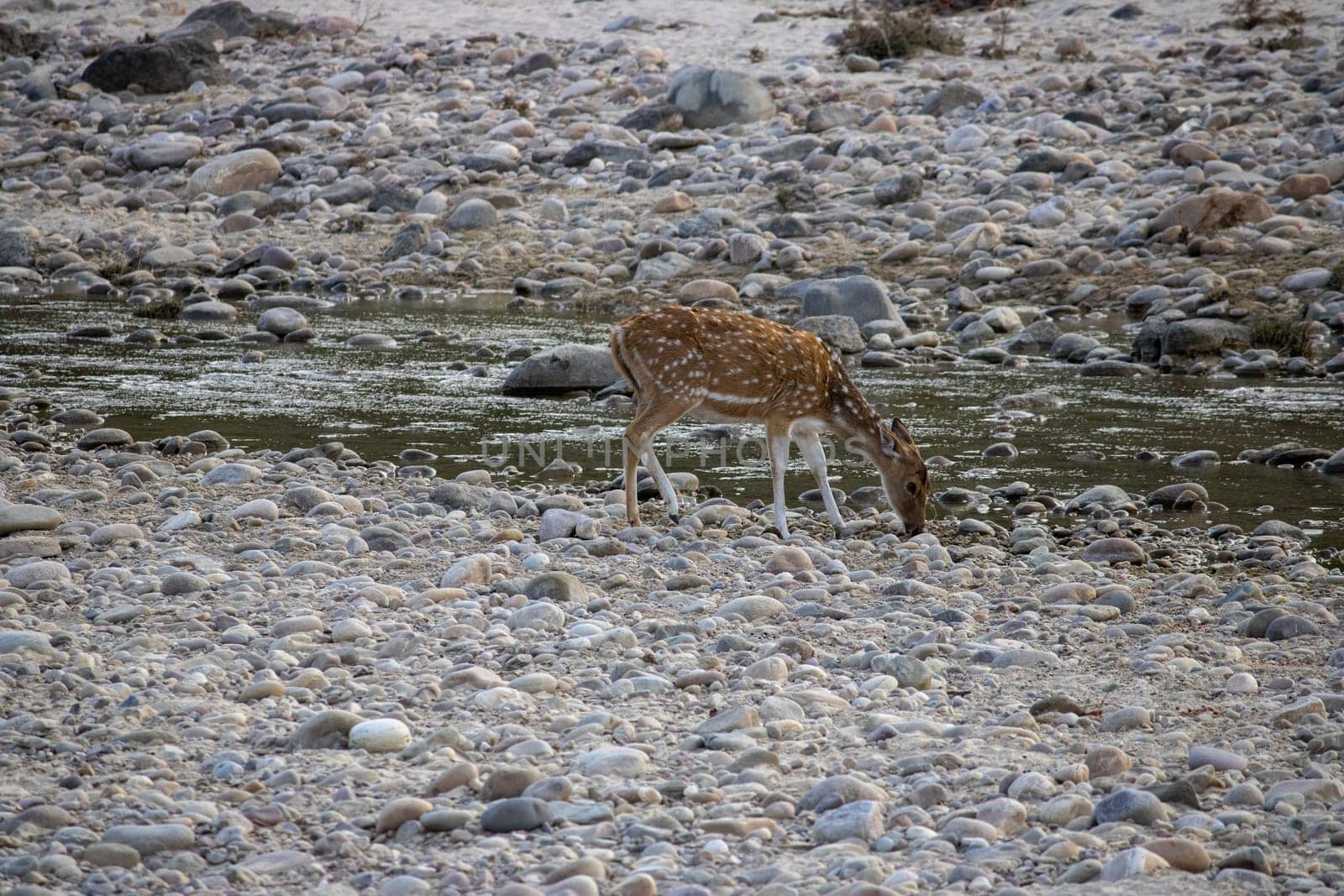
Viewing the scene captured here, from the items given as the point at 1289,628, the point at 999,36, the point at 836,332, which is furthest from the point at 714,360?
the point at 999,36

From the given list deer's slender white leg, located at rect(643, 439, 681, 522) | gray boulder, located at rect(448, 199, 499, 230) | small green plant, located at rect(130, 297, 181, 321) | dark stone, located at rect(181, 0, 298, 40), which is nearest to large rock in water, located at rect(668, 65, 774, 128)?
gray boulder, located at rect(448, 199, 499, 230)

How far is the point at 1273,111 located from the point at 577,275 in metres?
9.93

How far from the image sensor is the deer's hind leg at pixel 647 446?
28.2 feet

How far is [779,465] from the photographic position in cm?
875

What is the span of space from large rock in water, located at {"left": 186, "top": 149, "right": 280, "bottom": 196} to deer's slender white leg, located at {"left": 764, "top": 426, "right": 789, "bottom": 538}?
15175 millimetres

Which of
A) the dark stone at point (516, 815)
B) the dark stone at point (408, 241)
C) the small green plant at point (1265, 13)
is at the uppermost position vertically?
the dark stone at point (516, 815)

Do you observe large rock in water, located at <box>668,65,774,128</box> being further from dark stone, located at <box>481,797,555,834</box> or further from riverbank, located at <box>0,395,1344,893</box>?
dark stone, located at <box>481,797,555,834</box>

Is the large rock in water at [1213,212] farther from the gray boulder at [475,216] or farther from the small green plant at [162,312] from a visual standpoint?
the small green plant at [162,312]

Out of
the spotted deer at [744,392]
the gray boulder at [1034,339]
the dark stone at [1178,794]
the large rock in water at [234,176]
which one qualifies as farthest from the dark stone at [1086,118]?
the dark stone at [1178,794]

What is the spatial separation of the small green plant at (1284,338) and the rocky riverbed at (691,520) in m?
0.04

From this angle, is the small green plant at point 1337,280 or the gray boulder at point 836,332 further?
the small green plant at point 1337,280

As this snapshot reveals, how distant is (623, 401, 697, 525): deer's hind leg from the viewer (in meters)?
8.59

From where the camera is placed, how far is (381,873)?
417 cm

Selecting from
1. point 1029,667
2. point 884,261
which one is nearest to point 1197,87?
point 884,261
